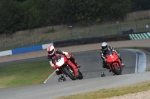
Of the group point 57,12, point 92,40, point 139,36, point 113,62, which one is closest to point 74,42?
point 92,40

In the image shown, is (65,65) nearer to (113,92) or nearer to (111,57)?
(111,57)

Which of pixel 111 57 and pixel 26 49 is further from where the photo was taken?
pixel 26 49

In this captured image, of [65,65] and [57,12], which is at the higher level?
[65,65]

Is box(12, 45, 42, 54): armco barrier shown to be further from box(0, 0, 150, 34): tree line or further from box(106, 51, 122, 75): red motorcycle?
box(106, 51, 122, 75): red motorcycle

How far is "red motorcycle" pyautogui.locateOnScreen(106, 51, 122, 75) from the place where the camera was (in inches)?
765

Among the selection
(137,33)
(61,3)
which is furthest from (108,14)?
(137,33)

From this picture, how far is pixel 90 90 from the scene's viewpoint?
12.6m

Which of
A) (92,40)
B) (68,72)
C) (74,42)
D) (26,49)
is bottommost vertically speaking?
(26,49)

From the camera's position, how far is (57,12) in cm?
7194

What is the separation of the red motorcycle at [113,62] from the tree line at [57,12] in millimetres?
49293

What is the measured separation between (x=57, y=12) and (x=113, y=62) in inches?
2081

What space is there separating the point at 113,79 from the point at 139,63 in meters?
11.7

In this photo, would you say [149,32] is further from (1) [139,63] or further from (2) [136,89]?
(2) [136,89]

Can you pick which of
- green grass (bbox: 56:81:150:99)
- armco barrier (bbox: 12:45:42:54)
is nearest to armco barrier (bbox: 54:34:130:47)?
armco barrier (bbox: 12:45:42:54)
